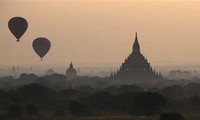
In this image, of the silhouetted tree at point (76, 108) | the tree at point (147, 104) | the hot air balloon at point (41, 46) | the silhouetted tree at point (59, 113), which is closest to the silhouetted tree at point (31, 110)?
the silhouetted tree at point (59, 113)

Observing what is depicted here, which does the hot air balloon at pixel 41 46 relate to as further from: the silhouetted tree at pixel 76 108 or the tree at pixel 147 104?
the tree at pixel 147 104

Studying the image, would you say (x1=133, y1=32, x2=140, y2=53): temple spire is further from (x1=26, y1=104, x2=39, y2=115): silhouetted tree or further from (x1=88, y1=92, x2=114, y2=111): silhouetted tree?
(x1=26, y1=104, x2=39, y2=115): silhouetted tree

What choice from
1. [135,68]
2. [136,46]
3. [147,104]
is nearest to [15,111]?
[147,104]

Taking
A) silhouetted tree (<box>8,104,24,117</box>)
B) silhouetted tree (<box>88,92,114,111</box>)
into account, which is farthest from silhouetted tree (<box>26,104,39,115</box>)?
silhouetted tree (<box>88,92,114,111</box>)

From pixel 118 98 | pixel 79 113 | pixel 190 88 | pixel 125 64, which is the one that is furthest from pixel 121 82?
pixel 79 113

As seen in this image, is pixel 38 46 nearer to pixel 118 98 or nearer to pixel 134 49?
pixel 118 98
